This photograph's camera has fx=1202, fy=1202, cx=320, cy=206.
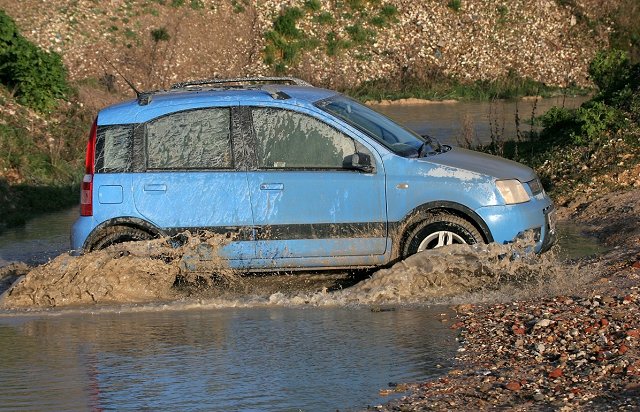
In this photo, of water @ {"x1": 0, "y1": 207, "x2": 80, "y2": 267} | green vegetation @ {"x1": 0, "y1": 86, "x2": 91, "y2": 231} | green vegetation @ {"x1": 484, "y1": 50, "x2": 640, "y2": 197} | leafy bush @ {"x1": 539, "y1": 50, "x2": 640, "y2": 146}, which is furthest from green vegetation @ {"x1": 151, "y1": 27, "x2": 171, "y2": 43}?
green vegetation @ {"x1": 484, "y1": 50, "x2": 640, "y2": 197}

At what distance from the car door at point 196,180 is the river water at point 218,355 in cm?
66

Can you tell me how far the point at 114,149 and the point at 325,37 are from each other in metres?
28.9

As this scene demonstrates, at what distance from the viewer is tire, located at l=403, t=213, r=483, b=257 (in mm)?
9914

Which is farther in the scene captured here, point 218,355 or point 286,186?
point 286,186

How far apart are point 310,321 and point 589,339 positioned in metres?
2.45

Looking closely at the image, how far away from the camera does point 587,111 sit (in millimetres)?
15766

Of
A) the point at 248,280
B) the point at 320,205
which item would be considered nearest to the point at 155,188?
the point at 248,280

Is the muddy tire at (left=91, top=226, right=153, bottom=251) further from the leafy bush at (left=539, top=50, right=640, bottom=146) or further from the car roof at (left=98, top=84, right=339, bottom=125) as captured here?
the leafy bush at (left=539, top=50, right=640, bottom=146)

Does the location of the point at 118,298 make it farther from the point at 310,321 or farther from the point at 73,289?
the point at 310,321

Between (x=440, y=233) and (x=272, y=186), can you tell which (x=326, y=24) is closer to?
(x=272, y=186)

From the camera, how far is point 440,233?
9.98 metres

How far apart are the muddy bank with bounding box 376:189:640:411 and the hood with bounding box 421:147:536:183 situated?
0.99 meters

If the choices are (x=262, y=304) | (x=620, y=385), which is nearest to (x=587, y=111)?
(x=262, y=304)

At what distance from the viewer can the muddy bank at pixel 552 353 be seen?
6.59 meters
